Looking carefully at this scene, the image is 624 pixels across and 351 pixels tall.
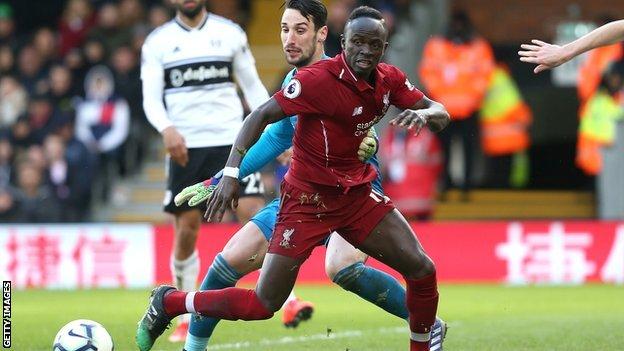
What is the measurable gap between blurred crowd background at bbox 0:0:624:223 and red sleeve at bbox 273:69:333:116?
35.0ft

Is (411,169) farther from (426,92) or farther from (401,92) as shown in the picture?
(401,92)

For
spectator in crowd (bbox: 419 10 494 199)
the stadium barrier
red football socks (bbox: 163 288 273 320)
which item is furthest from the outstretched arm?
spectator in crowd (bbox: 419 10 494 199)

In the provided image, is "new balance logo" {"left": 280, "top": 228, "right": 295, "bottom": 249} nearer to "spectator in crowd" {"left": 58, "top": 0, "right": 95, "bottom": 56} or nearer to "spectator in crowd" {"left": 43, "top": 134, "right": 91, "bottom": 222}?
"spectator in crowd" {"left": 43, "top": 134, "right": 91, "bottom": 222}

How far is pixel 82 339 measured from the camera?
8648 mm

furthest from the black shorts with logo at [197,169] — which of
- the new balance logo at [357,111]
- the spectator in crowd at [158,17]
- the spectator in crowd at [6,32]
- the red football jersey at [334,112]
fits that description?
the spectator in crowd at [6,32]

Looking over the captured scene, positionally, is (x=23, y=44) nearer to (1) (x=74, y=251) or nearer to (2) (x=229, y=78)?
(1) (x=74, y=251)

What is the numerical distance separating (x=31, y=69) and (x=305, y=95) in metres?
13.8

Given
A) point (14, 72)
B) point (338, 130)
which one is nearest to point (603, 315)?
point (338, 130)

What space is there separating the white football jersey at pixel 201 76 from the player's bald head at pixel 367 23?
3.00 metres

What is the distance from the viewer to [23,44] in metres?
21.6

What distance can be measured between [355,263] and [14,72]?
1335 cm

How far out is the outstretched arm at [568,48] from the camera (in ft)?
27.5

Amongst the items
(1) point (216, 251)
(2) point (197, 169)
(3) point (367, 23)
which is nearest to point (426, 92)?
(1) point (216, 251)

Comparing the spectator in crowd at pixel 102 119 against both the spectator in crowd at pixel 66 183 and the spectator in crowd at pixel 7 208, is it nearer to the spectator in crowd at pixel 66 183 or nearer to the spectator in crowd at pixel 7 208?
the spectator in crowd at pixel 66 183
